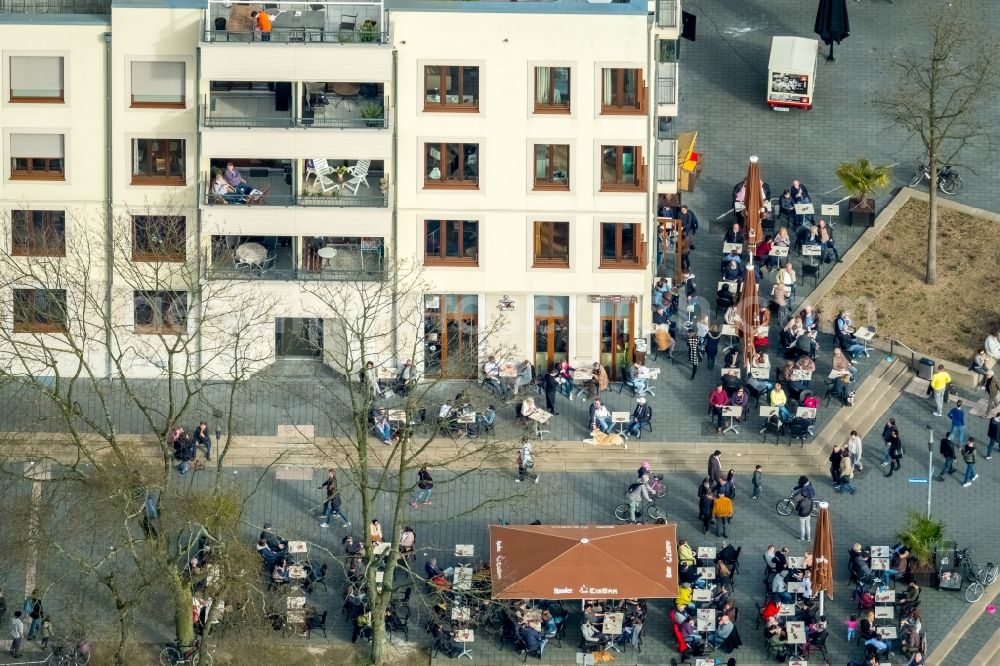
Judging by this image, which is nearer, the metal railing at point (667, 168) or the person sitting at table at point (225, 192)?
the person sitting at table at point (225, 192)

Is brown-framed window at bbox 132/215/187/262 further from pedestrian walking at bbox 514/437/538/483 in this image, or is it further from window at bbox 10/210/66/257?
pedestrian walking at bbox 514/437/538/483

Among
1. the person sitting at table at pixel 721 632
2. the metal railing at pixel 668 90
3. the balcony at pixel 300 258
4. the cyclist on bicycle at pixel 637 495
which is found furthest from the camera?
the metal railing at pixel 668 90

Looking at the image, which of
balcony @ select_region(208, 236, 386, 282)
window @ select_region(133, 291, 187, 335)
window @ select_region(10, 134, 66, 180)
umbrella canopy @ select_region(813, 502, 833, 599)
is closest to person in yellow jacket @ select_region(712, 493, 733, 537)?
umbrella canopy @ select_region(813, 502, 833, 599)

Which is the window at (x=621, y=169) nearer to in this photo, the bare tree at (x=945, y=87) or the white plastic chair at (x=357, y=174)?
the white plastic chair at (x=357, y=174)

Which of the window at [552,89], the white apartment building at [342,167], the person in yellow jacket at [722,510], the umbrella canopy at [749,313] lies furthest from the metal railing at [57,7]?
the person in yellow jacket at [722,510]

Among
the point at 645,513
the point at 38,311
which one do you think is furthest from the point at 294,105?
the point at 645,513

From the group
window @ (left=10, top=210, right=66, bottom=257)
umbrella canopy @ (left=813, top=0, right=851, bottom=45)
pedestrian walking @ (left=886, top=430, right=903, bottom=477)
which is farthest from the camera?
umbrella canopy @ (left=813, top=0, right=851, bottom=45)

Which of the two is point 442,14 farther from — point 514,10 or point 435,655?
point 435,655
